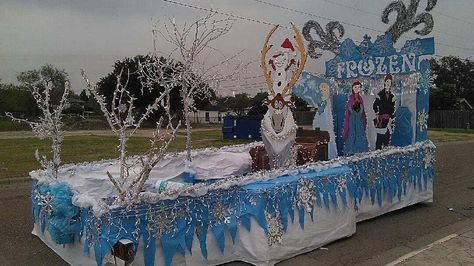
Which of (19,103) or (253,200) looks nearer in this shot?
(253,200)

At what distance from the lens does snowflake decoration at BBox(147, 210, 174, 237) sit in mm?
4547

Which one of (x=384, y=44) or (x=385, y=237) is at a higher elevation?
(x=384, y=44)

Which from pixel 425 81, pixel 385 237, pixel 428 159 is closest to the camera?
pixel 385 237

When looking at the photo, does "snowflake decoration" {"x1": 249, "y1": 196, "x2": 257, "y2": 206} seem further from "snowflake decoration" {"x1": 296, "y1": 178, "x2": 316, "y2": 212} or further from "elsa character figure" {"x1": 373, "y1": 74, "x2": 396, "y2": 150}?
"elsa character figure" {"x1": 373, "y1": 74, "x2": 396, "y2": 150}

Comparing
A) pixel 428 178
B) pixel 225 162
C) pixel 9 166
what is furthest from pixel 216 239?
pixel 9 166

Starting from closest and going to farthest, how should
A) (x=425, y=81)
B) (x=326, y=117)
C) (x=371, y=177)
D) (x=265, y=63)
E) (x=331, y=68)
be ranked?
(x=371, y=177)
(x=265, y=63)
(x=425, y=81)
(x=326, y=117)
(x=331, y=68)

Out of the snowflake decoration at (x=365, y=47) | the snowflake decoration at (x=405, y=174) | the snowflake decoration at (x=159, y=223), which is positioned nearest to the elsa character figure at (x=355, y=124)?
the snowflake decoration at (x=365, y=47)

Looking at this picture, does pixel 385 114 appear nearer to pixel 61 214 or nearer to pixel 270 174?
pixel 270 174

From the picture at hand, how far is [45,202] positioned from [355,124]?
5984 mm

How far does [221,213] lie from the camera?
5.07 metres

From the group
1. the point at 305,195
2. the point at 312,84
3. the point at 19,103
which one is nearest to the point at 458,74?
the point at 19,103

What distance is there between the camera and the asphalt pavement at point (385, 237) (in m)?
5.48

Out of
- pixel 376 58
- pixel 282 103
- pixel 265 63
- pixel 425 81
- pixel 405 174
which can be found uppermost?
pixel 376 58

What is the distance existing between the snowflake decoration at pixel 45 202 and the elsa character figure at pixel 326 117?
5.88 m
